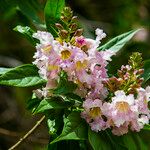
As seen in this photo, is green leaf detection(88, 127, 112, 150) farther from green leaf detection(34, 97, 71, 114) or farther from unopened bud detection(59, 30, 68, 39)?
unopened bud detection(59, 30, 68, 39)

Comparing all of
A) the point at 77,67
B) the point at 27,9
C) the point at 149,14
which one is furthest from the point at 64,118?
the point at 149,14

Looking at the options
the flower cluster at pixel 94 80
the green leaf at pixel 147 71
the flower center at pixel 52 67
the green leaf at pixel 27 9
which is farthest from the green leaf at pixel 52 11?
the green leaf at pixel 27 9

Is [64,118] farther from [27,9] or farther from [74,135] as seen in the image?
[27,9]

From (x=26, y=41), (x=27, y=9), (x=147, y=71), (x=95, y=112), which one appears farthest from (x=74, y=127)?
(x=26, y=41)

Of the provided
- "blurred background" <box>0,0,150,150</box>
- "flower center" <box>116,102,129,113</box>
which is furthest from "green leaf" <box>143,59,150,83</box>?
"blurred background" <box>0,0,150,150</box>

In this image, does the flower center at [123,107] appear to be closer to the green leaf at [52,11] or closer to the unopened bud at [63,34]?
the unopened bud at [63,34]

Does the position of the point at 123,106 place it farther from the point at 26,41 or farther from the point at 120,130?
the point at 26,41

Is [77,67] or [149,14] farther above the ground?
[149,14]

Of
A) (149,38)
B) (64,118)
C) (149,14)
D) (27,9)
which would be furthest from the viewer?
(149,38)
